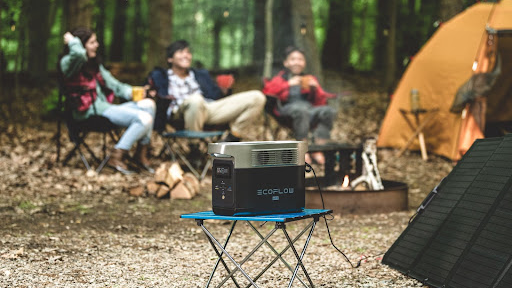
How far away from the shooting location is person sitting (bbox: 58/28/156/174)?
6.29m

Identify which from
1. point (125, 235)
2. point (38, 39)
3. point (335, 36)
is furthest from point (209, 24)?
point (125, 235)

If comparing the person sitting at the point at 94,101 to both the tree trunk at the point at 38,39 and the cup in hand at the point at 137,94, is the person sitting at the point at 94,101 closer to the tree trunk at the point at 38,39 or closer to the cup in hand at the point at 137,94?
the cup in hand at the point at 137,94

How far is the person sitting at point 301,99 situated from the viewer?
7.24 meters

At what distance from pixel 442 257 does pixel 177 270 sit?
1.37m

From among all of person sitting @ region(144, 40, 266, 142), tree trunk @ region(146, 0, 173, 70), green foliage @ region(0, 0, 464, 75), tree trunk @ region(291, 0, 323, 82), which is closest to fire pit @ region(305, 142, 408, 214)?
person sitting @ region(144, 40, 266, 142)

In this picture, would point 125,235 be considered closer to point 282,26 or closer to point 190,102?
point 190,102

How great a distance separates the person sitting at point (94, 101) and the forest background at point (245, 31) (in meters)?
2.77

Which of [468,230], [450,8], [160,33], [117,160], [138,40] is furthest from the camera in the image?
[138,40]

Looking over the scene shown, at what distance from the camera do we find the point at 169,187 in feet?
18.7

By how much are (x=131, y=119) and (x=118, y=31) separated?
516 inches

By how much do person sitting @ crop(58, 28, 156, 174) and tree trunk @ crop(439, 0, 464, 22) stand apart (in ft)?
18.5

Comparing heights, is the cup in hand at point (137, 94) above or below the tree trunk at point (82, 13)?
below

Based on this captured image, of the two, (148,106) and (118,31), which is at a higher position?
(118,31)

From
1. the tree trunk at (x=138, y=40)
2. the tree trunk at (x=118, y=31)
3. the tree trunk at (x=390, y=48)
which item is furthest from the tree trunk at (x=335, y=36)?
the tree trunk at (x=138, y=40)
